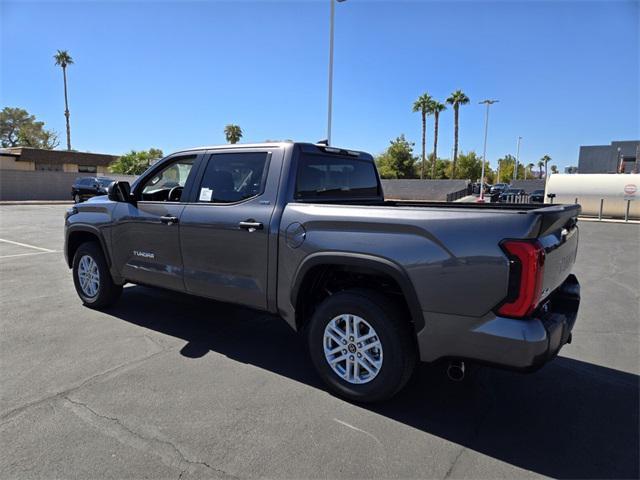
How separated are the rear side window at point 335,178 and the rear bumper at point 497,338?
1.61m

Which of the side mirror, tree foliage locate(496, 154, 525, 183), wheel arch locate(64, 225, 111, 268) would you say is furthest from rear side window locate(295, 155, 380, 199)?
tree foliage locate(496, 154, 525, 183)

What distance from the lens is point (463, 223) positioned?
8.54 ft

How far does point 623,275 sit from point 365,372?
23.3 ft

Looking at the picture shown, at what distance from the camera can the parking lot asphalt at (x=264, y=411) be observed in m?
2.49

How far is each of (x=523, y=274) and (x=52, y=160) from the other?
47957 millimetres

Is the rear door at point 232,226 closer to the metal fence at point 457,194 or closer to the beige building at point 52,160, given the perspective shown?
the metal fence at point 457,194

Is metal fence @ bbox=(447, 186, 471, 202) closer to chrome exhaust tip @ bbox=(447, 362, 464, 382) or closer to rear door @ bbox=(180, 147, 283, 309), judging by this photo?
rear door @ bbox=(180, 147, 283, 309)

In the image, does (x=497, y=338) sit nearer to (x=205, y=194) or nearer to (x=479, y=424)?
(x=479, y=424)

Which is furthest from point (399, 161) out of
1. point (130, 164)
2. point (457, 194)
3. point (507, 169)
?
point (507, 169)

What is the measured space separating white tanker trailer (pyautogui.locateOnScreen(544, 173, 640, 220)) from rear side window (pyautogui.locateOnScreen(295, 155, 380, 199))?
19778mm

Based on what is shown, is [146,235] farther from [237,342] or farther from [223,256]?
[237,342]

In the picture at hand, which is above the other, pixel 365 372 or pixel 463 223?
pixel 463 223

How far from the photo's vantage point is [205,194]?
4070 mm

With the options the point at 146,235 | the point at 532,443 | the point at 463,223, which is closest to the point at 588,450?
the point at 532,443
